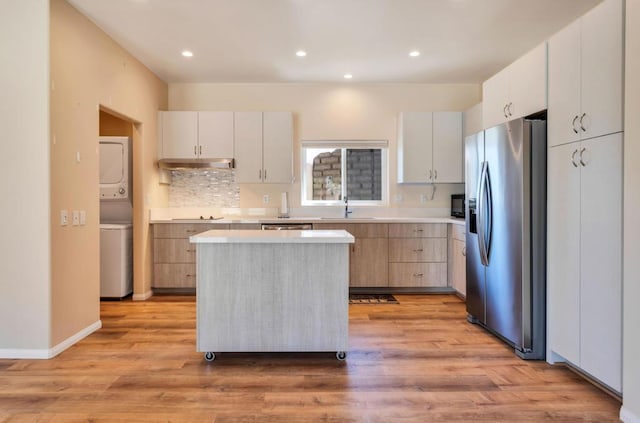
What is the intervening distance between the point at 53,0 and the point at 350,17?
2194 millimetres

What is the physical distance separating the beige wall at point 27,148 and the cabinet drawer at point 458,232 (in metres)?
3.69

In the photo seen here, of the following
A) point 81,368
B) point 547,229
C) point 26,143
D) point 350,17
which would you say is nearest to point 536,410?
point 547,229

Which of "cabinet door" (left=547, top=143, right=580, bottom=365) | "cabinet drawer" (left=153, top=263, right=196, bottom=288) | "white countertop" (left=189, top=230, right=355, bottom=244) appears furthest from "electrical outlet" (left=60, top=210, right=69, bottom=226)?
"cabinet door" (left=547, top=143, right=580, bottom=365)

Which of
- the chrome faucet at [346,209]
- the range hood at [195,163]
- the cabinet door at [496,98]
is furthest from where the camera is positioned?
the chrome faucet at [346,209]

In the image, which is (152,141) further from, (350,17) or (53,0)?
(350,17)

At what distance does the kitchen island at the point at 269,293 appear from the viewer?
2645 millimetres

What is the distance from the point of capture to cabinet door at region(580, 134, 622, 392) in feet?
6.79

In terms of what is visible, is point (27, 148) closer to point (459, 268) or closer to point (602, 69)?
point (602, 69)

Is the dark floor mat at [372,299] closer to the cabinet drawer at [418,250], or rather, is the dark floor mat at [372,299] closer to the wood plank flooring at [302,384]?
the cabinet drawer at [418,250]

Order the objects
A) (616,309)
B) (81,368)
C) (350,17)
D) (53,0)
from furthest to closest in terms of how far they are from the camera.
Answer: (350,17) < (53,0) < (81,368) < (616,309)

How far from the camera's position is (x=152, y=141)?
4.67 metres

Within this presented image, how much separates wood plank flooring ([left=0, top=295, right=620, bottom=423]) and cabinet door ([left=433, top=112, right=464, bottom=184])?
2.19 meters

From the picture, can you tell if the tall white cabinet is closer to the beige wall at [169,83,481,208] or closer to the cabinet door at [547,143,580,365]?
the cabinet door at [547,143,580,365]

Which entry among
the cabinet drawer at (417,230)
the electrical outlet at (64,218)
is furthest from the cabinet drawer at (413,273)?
the electrical outlet at (64,218)
